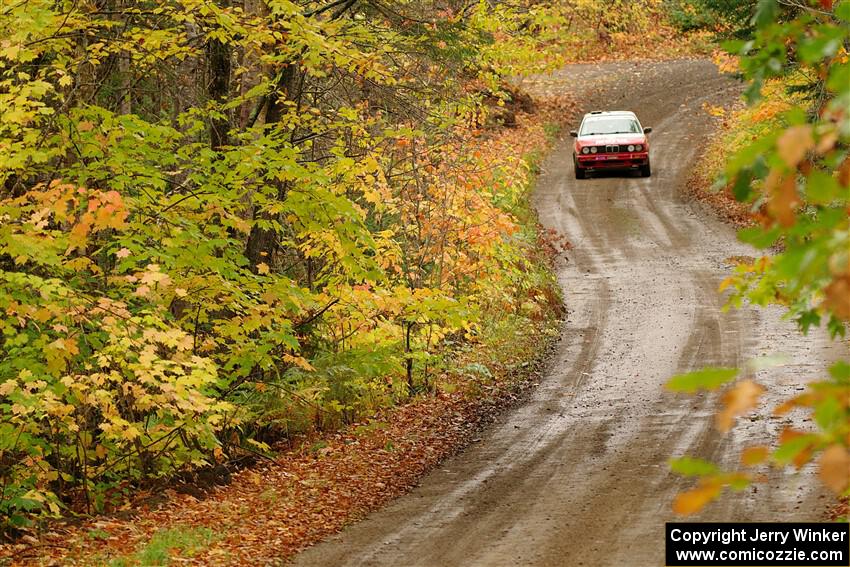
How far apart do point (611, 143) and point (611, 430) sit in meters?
18.8

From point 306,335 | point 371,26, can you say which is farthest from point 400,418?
point 371,26

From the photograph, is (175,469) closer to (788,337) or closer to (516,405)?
(516,405)

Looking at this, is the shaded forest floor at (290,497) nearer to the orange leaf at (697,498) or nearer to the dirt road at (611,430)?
the dirt road at (611,430)

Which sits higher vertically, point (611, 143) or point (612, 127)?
point (612, 127)

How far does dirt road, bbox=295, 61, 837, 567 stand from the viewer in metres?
8.88

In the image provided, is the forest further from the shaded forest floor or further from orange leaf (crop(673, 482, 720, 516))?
orange leaf (crop(673, 482, 720, 516))

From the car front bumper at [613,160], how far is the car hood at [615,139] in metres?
0.42

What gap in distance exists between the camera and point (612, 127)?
29.9 m

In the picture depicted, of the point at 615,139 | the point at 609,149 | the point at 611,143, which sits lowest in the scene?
the point at 609,149

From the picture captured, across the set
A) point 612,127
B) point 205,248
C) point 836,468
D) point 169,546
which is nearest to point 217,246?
point 205,248

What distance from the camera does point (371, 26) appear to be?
13.3 m

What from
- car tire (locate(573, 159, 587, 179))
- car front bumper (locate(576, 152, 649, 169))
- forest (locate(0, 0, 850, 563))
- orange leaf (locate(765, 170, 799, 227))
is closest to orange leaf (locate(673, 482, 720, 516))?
orange leaf (locate(765, 170, 799, 227))

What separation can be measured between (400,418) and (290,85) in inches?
191

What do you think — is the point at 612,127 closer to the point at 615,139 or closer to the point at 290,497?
the point at 615,139
